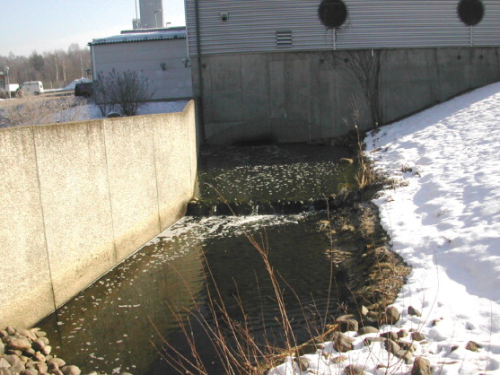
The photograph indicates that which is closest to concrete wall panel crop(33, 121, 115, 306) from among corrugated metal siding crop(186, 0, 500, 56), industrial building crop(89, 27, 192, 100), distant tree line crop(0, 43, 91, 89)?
corrugated metal siding crop(186, 0, 500, 56)

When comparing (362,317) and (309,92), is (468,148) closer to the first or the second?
(362,317)

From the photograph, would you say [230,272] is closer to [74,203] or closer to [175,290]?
[175,290]

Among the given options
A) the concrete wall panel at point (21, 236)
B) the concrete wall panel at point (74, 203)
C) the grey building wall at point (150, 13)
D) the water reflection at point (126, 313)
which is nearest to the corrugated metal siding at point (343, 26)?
the concrete wall panel at point (74, 203)

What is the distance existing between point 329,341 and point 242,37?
1450cm

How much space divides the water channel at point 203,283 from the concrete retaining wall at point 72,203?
0.33m

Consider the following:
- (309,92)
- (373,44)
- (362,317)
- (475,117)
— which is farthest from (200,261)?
(373,44)

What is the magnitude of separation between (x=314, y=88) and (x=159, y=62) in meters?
7.53

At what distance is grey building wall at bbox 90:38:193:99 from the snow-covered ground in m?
11.2

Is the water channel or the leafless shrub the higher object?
the leafless shrub

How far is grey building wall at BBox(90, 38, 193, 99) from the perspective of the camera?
21.5m

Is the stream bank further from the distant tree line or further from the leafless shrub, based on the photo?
the distant tree line

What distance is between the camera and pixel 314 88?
17922 mm

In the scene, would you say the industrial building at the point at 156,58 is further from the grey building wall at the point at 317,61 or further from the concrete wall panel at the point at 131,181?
the concrete wall panel at the point at 131,181

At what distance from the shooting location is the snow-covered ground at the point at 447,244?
13.7ft
